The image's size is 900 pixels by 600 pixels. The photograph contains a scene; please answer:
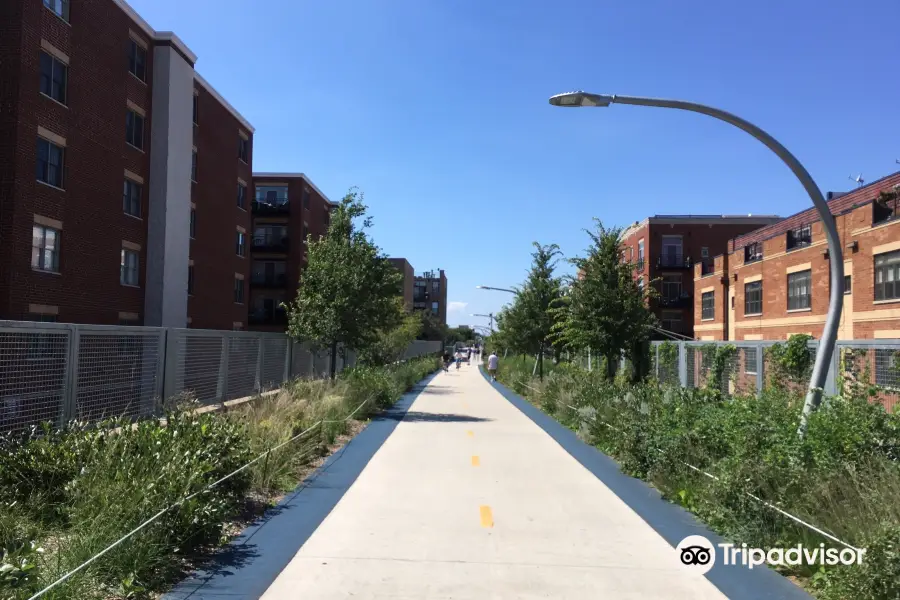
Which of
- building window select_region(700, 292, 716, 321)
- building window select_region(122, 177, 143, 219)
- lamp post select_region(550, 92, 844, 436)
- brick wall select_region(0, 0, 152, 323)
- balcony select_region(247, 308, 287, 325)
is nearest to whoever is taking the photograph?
lamp post select_region(550, 92, 844, 436)

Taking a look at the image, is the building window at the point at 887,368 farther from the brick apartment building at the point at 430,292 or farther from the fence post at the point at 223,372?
the brick apartment building at the point at 430,292

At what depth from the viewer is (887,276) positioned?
2677cm

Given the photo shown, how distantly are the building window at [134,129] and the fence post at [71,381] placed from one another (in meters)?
20.0

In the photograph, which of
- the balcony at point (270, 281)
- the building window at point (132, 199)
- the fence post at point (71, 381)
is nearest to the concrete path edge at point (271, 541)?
the fence post at point (71, 381)

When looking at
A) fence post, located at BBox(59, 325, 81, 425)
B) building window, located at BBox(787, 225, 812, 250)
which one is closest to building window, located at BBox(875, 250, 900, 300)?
building window, located at BBox(787, 225, 812, 250)

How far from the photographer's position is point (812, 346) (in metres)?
13.7

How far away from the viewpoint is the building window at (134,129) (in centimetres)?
2748

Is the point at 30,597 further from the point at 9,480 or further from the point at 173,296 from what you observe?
the point at 173,296

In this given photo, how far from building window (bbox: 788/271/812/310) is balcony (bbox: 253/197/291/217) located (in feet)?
110

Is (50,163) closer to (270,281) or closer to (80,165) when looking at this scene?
(80,165)

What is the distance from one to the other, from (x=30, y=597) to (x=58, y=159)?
22.4m

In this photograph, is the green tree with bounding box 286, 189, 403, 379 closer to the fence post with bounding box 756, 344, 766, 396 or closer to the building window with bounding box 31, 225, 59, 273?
the building window with bounding box 31, 225, 59, 273

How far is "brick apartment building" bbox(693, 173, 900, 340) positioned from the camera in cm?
2705

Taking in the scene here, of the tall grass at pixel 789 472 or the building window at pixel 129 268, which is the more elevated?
the building window at pixel 129 268
